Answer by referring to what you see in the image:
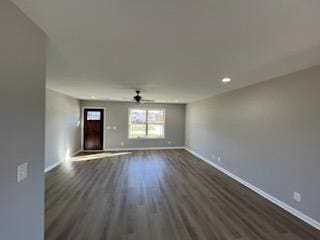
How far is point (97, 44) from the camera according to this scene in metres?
2.08

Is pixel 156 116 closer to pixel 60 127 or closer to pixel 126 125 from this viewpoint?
pixel 126 125

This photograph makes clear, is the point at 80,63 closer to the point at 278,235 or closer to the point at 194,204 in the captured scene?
the point at 194,204

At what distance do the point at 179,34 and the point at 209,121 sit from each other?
16.9 ft

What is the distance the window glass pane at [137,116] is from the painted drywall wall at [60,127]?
2364mm

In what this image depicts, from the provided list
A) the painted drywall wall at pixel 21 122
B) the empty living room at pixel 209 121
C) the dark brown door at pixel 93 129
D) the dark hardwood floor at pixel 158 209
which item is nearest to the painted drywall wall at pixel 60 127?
the empty living room at pixel 209 121

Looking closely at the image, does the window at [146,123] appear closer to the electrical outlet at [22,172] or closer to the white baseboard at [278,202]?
the white baseboard at [278,202]

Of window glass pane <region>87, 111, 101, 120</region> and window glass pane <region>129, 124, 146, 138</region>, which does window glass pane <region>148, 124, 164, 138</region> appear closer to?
window glass pane <region>129, 124, 146, 138</region>

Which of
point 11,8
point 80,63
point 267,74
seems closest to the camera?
point 11,8

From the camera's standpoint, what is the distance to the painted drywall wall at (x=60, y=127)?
532 cm

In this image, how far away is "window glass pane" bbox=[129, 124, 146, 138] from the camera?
8.98m

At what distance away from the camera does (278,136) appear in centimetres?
356

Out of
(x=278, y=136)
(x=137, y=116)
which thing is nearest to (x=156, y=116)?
(x=137, y=116)

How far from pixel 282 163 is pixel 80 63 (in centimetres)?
384

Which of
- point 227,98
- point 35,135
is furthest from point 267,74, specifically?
point 35,135
